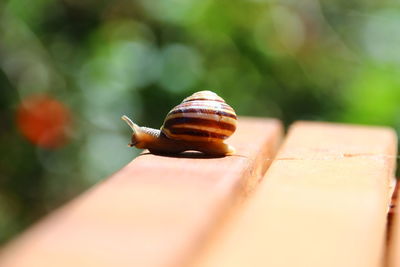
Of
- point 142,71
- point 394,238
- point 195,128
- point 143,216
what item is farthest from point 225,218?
point 142,71

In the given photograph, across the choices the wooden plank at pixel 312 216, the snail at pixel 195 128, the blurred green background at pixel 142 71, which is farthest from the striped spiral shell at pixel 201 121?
the blurred green background at pixel 142 71

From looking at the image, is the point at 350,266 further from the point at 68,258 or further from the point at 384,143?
the point at 384,143

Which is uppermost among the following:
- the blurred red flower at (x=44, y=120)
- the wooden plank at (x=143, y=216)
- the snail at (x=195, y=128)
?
the blurred red flower at (x=44, y=120)

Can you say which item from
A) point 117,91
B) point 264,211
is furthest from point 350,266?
point 117,91

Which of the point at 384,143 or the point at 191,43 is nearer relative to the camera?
the point at 384,143

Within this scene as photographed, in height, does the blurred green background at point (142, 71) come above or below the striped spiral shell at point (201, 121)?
above

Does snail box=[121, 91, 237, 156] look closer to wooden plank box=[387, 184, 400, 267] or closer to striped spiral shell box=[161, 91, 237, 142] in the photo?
striped spiral shell box=[161, 91, 237, 142]

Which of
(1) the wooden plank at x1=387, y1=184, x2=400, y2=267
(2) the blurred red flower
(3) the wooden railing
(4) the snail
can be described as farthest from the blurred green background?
(1) the wooden plank at x1=387, y1=184, x2=400, y2=267

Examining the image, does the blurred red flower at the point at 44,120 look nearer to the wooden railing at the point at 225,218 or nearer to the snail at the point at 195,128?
the snail at the point at 195,128
